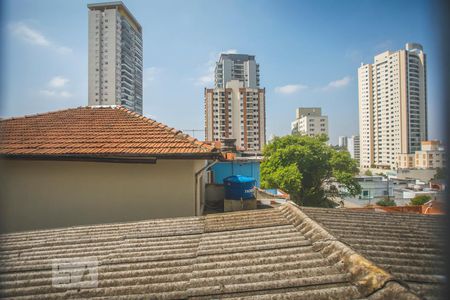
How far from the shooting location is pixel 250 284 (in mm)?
2070

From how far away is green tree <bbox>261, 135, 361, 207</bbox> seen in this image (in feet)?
70.4

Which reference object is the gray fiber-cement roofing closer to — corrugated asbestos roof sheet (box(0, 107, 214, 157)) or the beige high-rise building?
corrugated asbestos roof sheet (box(0, 107, 214, 157))

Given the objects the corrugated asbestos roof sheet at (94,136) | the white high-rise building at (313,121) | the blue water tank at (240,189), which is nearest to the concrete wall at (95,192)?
the corrugated asbestos roof sheet at (94,136)

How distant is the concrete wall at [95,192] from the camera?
512 centimetres

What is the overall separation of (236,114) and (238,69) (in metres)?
35.6

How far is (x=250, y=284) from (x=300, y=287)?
42cm

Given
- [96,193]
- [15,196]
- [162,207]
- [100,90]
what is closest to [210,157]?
[162,207]

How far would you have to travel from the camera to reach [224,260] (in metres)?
2.59

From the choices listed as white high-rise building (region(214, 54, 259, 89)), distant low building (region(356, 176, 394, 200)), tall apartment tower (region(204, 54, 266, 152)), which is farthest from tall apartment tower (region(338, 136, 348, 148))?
distant low building (region(356, 176, 394, 200))

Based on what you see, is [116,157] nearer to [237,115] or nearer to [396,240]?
[396,240]

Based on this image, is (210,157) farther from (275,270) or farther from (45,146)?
(45,146)

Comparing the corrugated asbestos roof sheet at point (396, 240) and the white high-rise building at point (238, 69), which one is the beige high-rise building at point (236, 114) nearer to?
the white high-rise building at point (238, 69)

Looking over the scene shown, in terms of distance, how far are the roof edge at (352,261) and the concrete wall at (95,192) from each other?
2771 millimetres

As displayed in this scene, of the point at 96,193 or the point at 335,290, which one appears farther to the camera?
the point at 96,193
